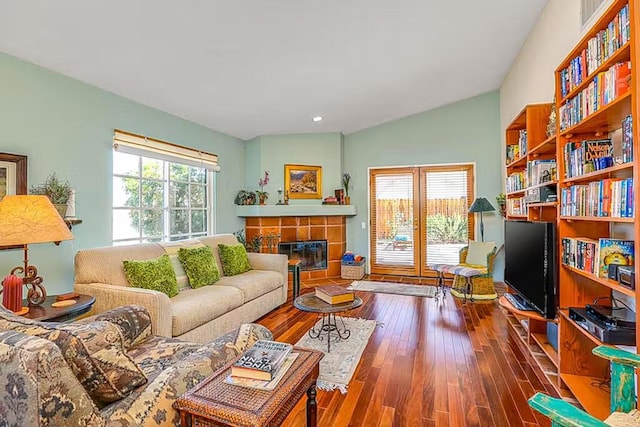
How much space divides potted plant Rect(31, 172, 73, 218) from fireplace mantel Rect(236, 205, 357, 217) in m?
2.79

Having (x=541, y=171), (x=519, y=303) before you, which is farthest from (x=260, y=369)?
(x=541, y=171)

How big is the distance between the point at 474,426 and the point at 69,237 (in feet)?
9.22

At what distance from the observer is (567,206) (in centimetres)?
220

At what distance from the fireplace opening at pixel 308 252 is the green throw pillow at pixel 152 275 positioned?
105 inches

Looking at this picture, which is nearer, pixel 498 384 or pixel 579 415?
pixel 579 415

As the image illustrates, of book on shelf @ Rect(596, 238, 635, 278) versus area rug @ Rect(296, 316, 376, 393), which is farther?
area rug @ Rect(296, 316, 376, 393)

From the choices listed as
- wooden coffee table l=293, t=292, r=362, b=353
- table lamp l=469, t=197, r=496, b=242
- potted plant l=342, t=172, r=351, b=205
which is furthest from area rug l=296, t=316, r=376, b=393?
potted plant l=342, t=172, r=351, b=205

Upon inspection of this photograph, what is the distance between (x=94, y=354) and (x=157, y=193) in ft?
11.1

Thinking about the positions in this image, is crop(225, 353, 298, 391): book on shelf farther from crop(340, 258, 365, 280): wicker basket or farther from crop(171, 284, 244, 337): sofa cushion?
crop(340, 258, 365, 280): wicker basket

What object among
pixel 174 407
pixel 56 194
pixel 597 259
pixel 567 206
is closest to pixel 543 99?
pixel 567 206

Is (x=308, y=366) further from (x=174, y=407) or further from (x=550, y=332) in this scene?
(x=550, y=332)

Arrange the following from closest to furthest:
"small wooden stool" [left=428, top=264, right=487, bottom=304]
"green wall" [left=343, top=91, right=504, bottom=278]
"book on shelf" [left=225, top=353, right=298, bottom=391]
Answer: "book on shelf" [left=225, top=353, right=298, bottom=391], "small wooden stool" [left=428, top=264, right=487, bottom=304], "green wall" [left=343, top=91, right=504, bottom=278]

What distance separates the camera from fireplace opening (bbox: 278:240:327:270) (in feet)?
18.6

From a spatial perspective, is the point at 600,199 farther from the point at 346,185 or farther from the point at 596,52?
the point at 346,185
